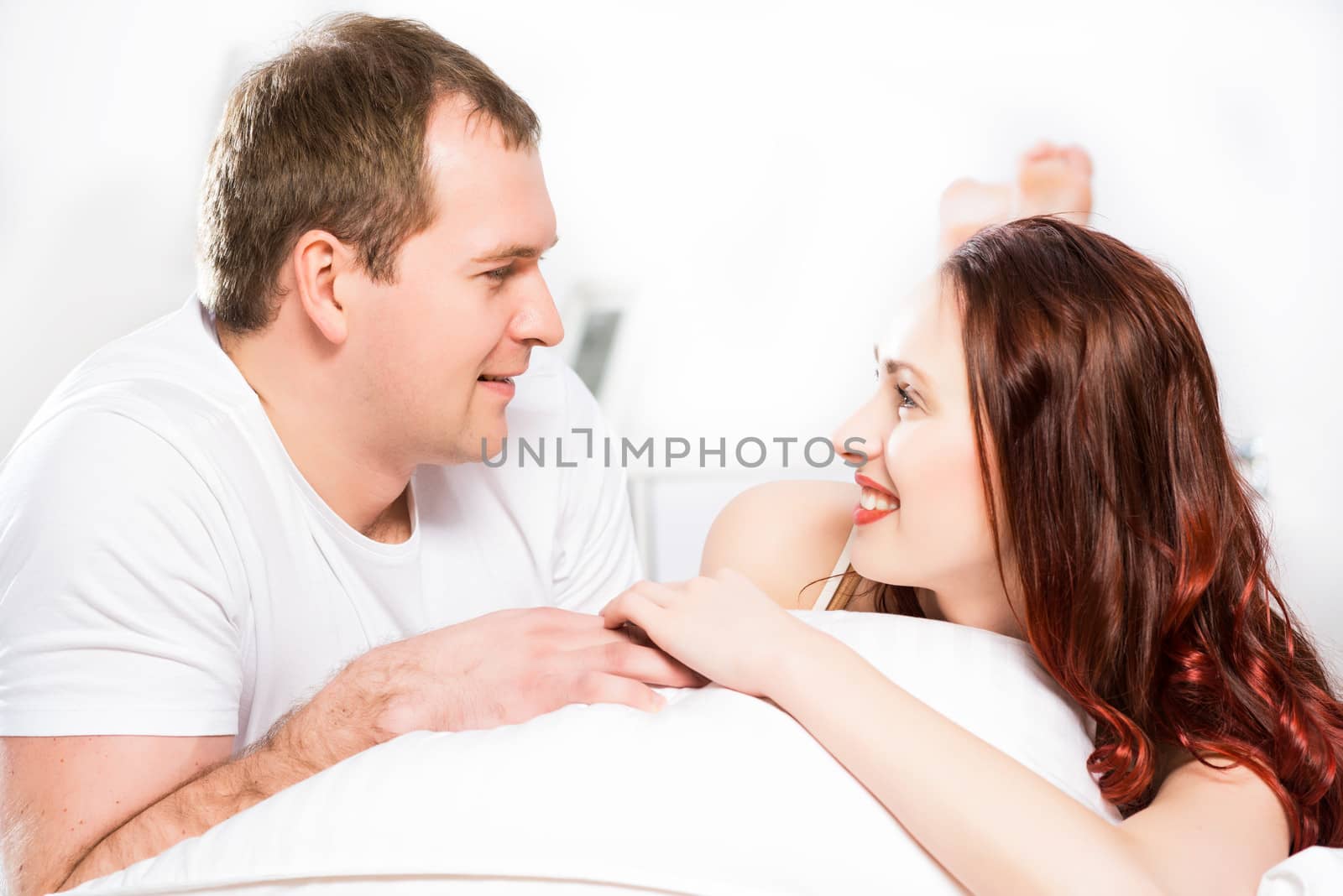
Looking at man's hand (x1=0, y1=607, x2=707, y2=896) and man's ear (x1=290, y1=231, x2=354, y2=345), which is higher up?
man's ear (x1=290, y1=231, x2=354, y2=345)

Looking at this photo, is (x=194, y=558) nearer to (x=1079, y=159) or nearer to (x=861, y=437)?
(x=861, y=437)

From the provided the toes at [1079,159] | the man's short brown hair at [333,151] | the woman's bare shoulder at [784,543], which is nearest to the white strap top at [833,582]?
the woman's bare shoulder at [784,543]

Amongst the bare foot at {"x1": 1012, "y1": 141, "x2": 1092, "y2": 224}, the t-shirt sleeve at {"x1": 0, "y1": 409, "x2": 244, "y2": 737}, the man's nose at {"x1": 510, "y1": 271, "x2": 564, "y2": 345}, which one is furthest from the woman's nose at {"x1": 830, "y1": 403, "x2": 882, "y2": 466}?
the bare foot at {"x1": 1012, "y1": 141, "x2": 1092, "y2": 224}

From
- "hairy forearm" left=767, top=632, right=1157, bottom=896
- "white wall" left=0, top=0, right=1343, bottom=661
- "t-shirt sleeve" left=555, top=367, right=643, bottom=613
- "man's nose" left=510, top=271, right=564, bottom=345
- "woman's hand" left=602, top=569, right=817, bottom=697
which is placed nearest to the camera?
"hairy forearm" left=767, top=632, right=1157, bottom=896

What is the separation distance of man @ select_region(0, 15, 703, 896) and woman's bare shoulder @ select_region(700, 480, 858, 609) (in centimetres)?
24

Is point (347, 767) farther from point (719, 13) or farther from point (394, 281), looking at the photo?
point (719, 13)

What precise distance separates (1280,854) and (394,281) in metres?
1.24

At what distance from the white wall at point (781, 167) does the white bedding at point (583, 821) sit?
1634mm

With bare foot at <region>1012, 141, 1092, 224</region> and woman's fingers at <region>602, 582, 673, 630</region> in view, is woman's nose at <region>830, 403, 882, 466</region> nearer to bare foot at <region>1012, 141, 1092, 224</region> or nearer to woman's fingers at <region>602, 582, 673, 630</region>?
woman's fingers at <region>602, 582, 673, 630</region>

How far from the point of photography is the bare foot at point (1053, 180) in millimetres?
2494

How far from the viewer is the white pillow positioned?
2.87 ft

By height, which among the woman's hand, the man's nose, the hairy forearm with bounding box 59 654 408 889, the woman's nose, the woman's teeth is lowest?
the hairy forearm with bounding box 59 654 408 889

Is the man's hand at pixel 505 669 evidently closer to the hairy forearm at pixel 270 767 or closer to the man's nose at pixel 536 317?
the hairy forearm at pixel 270 767

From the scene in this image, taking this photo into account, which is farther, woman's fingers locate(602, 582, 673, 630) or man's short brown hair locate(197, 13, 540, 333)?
man's short brown hair locate(197, 13, 540, 333)
